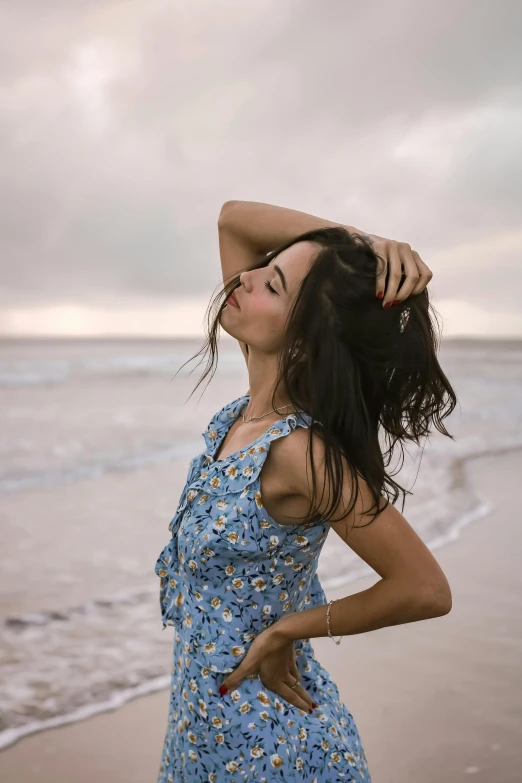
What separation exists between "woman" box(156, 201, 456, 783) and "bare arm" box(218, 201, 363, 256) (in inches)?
9.2

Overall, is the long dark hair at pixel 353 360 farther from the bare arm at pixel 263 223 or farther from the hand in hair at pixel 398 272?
the bare arm at pixel 263 223

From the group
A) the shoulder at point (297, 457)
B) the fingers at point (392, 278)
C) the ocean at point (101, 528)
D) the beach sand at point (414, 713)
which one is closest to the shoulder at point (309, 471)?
the shoulder at point (297, 457)

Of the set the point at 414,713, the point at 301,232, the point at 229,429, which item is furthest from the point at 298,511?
the point at 414,713

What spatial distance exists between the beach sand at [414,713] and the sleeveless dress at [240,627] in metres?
1.49

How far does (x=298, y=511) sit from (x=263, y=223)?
855 millimetres

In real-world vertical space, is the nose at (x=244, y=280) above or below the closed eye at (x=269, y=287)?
above

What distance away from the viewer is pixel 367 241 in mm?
1661

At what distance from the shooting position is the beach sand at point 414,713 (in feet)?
9.88

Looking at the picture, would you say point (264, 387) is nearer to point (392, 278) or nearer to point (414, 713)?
point (392, 278)

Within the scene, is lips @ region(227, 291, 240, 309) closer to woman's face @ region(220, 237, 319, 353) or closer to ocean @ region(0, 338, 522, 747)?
woman's face @ region(220, 237, 319, 353)

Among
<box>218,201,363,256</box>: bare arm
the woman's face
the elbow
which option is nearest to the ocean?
the elbow

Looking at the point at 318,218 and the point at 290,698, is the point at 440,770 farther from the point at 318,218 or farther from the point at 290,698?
the point at 318,218

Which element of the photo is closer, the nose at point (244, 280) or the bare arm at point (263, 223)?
the nose at point (244, 280)

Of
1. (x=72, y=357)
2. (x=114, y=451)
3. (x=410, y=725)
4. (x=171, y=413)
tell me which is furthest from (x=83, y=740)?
(x=72, y=357)
